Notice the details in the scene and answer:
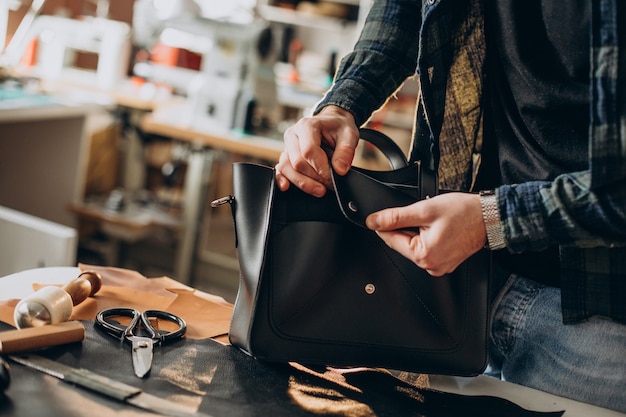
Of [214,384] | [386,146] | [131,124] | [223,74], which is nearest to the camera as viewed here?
[214,384]

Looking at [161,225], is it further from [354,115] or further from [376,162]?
[354,115]

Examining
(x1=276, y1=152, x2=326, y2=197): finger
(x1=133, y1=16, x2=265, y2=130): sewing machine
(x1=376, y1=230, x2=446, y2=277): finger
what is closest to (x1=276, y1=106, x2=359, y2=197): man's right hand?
(x1=276, y1=152, x2=326, y2=197): finger

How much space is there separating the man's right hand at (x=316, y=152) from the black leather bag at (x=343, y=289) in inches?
0.6

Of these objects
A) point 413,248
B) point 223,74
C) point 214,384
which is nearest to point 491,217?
point 413,248

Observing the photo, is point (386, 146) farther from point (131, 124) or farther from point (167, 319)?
point (131, 124)

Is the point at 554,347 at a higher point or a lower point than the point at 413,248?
lower

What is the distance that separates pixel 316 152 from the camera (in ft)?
3.09

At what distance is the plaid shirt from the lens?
839 mm

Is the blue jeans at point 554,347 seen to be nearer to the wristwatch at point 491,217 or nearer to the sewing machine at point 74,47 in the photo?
the wristwatch at point 491,217

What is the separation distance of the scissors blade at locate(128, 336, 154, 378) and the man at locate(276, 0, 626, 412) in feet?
0.81

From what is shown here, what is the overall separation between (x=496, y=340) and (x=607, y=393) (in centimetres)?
16

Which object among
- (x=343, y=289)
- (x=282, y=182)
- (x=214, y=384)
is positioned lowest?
(x=214, y=384)

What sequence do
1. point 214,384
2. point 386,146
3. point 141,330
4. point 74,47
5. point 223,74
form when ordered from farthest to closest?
point 74,47
point 223,74
point 386,146
point 141,330
point 214,384

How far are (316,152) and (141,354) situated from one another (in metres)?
0.32
